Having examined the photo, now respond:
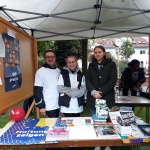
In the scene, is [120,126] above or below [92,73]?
below

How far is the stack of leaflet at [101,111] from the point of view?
88.7 inches

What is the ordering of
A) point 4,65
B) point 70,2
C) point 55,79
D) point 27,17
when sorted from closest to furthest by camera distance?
point 4,65 < point 55,79 < point 70,2 < point 27,17

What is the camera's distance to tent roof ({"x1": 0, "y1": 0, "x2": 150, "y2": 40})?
3.17 metres

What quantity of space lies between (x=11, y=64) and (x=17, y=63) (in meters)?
0.32

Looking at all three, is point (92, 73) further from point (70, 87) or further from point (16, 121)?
point (16, 121)

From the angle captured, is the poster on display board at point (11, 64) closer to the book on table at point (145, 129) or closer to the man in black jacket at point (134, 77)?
the book on table at point (145, 129)

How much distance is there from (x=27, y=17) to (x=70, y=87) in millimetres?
1512

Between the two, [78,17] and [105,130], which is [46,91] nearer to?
[105,130]

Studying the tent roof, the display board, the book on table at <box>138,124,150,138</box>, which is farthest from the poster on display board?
the book on table at <box>138,124,150,138</box>

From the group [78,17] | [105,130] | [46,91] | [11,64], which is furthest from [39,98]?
[78,17]

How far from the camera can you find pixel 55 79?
117 inches

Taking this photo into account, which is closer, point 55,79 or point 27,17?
point 55,79

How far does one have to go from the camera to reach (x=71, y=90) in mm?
2752

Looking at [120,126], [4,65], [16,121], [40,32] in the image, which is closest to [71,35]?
[40,32]
